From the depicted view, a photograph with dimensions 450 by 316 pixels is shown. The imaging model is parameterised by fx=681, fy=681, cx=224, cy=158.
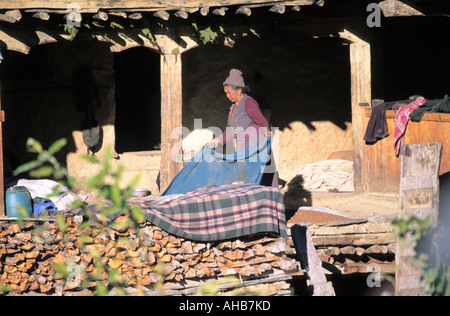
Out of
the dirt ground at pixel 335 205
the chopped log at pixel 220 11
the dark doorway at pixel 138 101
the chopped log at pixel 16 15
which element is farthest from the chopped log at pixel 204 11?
the dark doorway at pixel 138 101

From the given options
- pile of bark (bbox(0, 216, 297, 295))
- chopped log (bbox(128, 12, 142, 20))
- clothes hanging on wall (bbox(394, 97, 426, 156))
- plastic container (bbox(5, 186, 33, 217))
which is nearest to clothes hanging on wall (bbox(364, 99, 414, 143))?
clothes hanging on wall (bbox(394, 97, 426, 156))

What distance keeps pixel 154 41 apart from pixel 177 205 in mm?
3625

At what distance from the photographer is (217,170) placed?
814cm

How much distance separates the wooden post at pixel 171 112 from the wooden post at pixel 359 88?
2.59 meters

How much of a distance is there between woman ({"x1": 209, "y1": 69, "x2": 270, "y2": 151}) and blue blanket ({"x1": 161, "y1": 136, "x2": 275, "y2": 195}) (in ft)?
0.35

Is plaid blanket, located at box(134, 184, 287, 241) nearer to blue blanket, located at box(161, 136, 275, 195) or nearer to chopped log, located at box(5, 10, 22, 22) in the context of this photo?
blue blanket, located at box(161, 136, 275, 195)

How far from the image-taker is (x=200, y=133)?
1159 cm

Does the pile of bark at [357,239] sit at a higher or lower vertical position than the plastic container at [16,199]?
lower

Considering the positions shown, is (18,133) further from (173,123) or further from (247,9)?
(247,9)

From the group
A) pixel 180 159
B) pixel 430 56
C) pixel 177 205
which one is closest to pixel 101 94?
pixel 180 159

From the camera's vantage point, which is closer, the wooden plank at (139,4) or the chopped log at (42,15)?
the chopped log at (42,15)

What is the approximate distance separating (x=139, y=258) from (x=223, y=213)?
3.36 ft

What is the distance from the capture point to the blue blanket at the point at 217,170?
799 cm

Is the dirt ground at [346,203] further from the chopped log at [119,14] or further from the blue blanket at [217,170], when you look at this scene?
the chopped log at [119,14]
